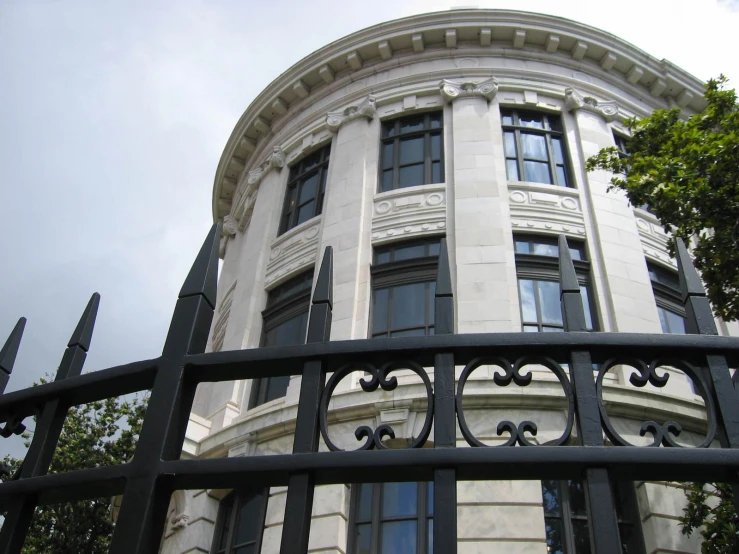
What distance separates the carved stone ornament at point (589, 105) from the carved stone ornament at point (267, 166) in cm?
828

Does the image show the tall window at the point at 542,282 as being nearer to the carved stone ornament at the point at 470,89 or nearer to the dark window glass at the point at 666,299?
the dark window glass at the point at 666,299

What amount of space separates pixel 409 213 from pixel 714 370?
13391 millimetres

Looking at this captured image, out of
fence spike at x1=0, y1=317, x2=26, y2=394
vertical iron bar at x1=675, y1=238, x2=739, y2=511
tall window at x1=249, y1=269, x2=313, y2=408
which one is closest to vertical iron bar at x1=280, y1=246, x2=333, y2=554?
vertical iron bar at x1=675, y1=238, x2=739, y2=511

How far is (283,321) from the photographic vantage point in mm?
16766

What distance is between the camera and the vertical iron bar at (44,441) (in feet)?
10.7

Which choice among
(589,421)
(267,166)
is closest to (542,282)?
(267,166)

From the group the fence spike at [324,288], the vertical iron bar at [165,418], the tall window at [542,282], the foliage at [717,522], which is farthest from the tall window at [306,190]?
the fence spike at [324,288]

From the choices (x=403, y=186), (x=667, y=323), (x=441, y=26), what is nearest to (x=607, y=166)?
(x=667, y=323)

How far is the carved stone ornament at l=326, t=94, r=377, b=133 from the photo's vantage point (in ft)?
62.1

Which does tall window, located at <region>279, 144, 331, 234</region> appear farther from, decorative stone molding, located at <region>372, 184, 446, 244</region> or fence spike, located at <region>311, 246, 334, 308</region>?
fence spike, located at <region>311, 246, 334, 308</region>

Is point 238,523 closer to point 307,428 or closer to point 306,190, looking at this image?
point 306,190

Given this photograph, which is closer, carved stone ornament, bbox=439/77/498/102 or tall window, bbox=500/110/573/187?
tall window, bbox=500/110/573/187

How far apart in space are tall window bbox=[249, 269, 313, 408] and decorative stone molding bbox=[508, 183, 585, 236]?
16.8 ft

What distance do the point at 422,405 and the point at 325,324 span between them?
9074 mm
